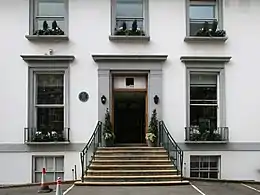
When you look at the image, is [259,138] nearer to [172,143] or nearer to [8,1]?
[172,143]

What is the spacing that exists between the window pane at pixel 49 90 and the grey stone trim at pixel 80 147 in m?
1.70

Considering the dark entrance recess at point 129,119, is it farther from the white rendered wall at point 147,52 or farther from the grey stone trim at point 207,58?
the grey stone trim at point 207,58

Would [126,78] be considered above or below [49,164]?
above

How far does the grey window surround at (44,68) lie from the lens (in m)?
16.2

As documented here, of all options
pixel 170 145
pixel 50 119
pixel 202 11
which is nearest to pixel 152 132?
pixel 170 145

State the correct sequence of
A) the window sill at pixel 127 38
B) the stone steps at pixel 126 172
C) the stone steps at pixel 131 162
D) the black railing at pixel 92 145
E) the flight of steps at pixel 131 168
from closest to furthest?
the flight of steps at pixel 131 168 < the stone steps at pixel 126 172 < the stone steps at pixel 131 162 < the black railing at pixel 92 145 < the window sill at pixel 127 38

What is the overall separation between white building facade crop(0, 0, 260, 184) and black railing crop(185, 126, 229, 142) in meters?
0.04

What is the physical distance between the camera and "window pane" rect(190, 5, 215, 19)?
17.0 metres

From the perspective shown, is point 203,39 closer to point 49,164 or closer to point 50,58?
point 50,58

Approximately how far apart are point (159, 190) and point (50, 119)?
560 centimetres

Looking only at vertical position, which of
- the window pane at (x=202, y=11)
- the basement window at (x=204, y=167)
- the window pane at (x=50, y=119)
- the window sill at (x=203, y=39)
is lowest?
Answer: the basement window at (x=204, y=167)

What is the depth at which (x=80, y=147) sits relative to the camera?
52.6 feet

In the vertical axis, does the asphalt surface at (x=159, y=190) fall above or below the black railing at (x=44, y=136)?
below

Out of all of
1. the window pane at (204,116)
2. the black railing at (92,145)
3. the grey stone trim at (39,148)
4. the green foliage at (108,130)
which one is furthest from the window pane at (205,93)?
the grey stone trim at (39,148)
